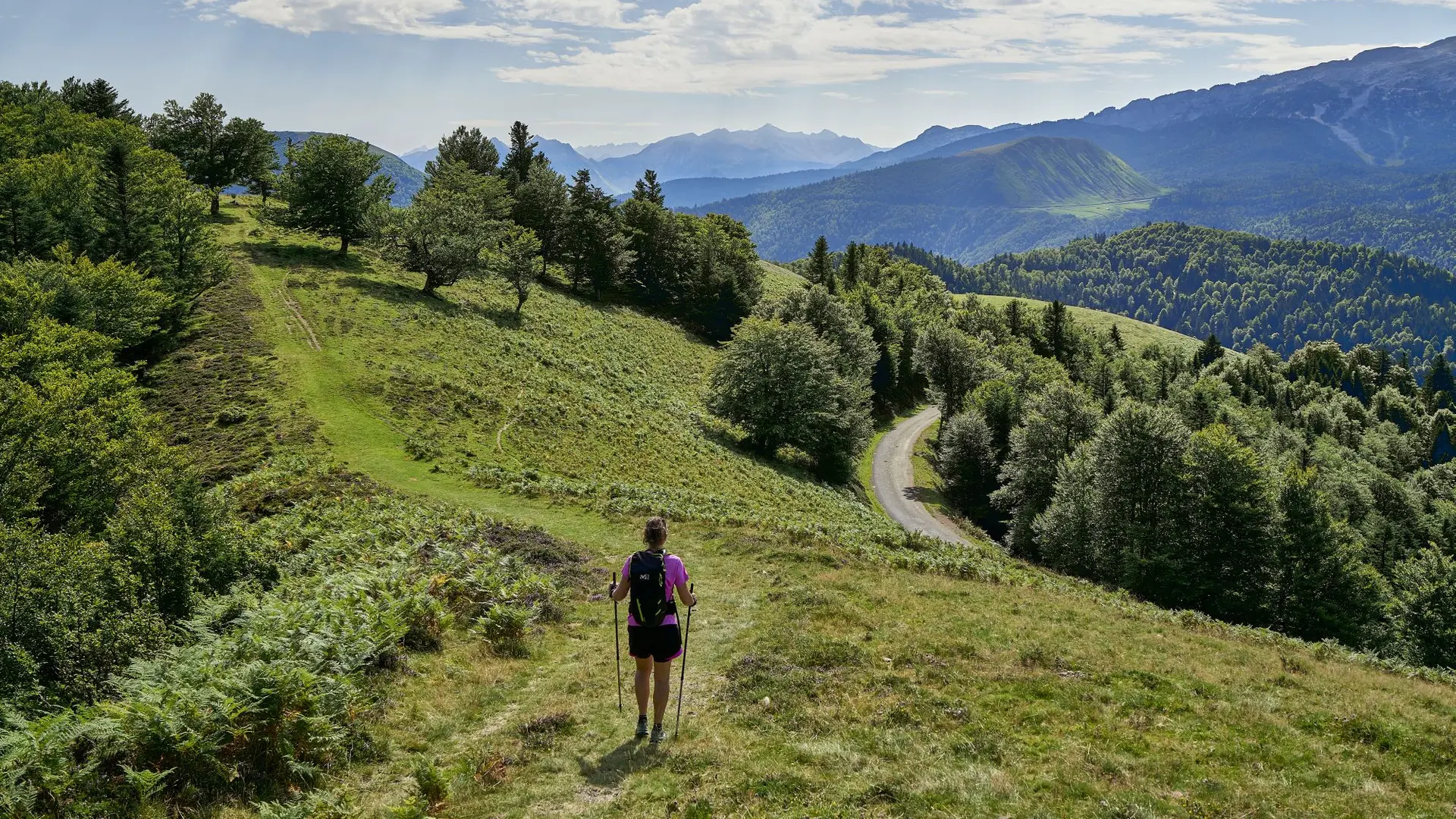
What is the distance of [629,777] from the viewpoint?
10.2 meters

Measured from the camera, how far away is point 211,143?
76.6 m

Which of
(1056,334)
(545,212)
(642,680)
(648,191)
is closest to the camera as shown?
(642,680)

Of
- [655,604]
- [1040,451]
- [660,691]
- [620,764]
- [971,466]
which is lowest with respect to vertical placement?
[971,466]

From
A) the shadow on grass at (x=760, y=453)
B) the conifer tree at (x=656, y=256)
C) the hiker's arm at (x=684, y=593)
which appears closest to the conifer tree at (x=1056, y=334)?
the conifer tree at (x=656, y=256)

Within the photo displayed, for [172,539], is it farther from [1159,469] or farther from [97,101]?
[97,101]

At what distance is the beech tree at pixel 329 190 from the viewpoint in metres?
64.3

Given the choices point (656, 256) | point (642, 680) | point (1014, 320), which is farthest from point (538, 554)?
point (1014, 320)

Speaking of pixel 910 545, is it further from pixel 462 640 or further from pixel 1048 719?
pixel 462 640

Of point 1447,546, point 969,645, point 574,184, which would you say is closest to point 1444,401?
point 1447,546

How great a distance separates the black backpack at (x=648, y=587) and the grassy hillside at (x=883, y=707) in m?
2.10

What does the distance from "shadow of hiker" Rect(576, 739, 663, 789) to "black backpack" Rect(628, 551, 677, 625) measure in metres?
1.97

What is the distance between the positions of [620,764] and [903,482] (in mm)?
72005

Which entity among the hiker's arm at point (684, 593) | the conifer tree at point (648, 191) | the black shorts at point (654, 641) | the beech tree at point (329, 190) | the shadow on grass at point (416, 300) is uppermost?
the conifer tree at point (648, 191)

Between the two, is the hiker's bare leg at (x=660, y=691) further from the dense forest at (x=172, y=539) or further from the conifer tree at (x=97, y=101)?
the conifer tree at (x=97, y=101)
